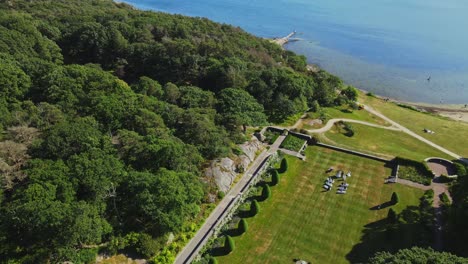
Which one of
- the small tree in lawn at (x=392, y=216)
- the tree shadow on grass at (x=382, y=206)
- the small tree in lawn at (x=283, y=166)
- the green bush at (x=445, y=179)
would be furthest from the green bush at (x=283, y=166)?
the green bush at (x=445, y=179)

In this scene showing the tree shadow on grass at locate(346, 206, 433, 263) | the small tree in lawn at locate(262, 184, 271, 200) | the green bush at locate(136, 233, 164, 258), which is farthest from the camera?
the small tree in lawn at locate(262, 184, 271, 200)

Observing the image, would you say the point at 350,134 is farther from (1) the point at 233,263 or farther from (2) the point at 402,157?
(1) the point at 233,263

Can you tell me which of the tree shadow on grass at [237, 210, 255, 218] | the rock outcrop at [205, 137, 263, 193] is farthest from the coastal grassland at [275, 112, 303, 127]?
the tree shadow on grass at [237, 210, 255, 218]

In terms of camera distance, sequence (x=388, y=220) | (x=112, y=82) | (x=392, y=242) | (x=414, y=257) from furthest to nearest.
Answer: (x=112, y=82) → (x=388, y=220) → (x=392, y=242) → (x=414, y=257)

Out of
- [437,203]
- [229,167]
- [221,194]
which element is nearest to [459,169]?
[437,203]

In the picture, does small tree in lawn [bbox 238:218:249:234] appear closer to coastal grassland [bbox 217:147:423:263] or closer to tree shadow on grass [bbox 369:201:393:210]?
coastal grassland [bbox 217:147:423:263]

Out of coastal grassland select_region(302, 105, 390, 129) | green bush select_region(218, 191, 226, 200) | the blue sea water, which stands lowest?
green bush select_region(218, 191, 226, 200)

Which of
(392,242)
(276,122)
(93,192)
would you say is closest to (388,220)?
(392,242)
